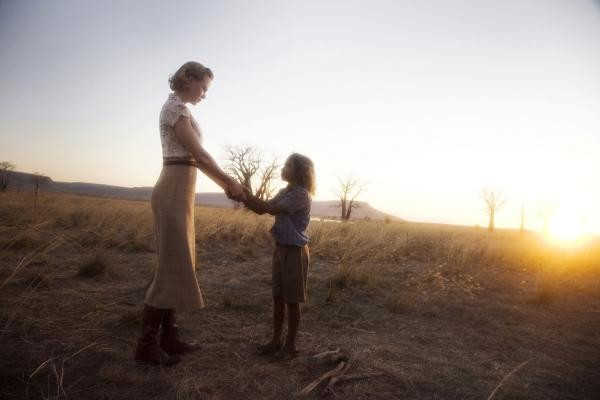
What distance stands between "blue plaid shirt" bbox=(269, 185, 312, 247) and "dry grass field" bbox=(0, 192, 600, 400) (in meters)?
0.95

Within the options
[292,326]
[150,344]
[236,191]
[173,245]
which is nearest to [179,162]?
[236,191]

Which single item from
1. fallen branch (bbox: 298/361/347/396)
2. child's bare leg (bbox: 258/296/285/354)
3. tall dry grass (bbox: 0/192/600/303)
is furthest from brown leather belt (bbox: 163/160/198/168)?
tall dry grass (bbox: 0/192/600/303)

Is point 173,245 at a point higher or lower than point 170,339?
higher

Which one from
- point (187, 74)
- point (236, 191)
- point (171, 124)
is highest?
point (187, 74)

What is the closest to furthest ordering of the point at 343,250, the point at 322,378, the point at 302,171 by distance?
the point at 322,378 < the point at 302,171 < the point at 343,250

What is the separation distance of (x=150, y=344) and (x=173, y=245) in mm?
724

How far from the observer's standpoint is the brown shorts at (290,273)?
8.02 ft

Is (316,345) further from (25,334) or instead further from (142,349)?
(25,334)

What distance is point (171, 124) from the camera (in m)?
2.19

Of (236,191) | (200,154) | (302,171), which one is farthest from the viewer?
(302,171)

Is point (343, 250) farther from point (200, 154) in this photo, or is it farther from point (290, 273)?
point (200, 154)

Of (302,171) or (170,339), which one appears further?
(302,171)

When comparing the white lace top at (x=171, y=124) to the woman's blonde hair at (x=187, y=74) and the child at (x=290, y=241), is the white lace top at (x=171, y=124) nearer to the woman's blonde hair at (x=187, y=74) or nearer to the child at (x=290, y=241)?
the woman's blonde hair at (x=187, y=74)

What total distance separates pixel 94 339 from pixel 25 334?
0.51 metres
